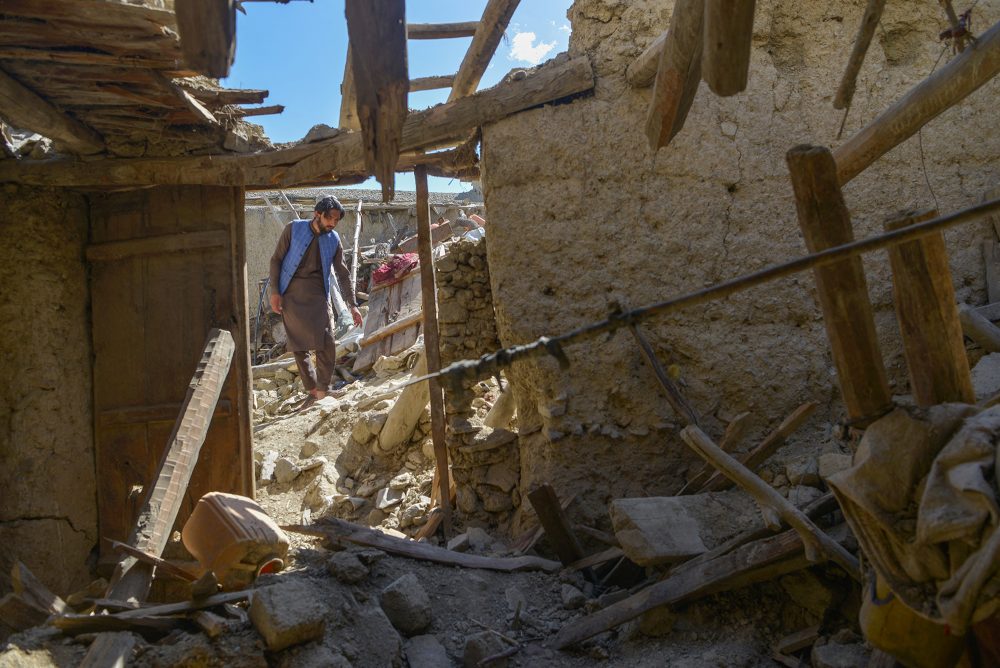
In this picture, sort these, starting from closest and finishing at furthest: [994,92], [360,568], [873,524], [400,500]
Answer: [873,524], [360,568], [994,92], [400,500]

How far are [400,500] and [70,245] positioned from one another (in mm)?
2948

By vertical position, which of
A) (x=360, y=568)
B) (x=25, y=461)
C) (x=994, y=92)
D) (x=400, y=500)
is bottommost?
(x=400, y=500)

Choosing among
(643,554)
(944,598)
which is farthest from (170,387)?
(944,598)

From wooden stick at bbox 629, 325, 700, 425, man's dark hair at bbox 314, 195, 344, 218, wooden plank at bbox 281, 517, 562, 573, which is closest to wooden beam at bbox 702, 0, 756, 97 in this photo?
wooden stick at bbox 629, 325, 700, 425

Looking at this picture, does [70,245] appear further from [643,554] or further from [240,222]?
[643,554]

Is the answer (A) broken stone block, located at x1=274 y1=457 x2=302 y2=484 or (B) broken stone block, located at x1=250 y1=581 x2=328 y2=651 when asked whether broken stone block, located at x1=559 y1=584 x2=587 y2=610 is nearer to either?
(B) broken stone block, located at x1=250 y1=581 x2=328 y2=651

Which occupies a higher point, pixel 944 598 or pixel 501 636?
pixel 944 598

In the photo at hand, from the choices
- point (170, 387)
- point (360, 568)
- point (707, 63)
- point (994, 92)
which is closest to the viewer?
point (707, 63)

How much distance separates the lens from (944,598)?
5.28 ft

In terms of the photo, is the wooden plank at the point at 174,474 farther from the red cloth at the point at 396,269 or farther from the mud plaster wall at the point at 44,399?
the red cloth at the point at 396,269

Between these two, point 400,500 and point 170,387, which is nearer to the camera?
point 170,387

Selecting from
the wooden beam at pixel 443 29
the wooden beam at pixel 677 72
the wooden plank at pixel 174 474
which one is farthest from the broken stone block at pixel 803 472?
the wooden beam at pixel 443 29

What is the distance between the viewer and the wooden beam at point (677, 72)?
95.7 inches

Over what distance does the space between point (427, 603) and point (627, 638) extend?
878mm
